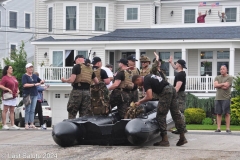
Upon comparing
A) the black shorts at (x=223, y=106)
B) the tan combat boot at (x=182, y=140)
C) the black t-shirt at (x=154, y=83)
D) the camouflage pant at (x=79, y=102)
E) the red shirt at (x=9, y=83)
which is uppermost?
the black t-shirt at (x=154, y=83)

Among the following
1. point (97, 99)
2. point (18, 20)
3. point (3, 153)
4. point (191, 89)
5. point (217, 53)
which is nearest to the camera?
point (3, 153)

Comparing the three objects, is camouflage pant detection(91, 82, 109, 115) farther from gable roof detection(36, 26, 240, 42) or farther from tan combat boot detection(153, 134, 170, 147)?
gable roof detection(36, 26, 240, 42)

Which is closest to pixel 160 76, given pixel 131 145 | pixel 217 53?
pixel 131 145

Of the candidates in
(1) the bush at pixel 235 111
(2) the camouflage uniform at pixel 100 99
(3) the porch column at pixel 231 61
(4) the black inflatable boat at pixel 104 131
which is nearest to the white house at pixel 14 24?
(3) the porch column at pixel 231 61

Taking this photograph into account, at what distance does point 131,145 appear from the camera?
1255 centimetres

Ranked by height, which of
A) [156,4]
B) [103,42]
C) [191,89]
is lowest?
[191,89]

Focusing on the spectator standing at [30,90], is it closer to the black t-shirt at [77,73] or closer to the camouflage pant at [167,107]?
the black t-shirt at [77,73]

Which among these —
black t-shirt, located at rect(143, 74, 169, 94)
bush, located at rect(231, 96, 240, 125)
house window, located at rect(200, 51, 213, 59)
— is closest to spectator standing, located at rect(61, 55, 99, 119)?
black t-shirt, located at rect(143, 74, 169, 94)

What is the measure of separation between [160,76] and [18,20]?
41.6 metres

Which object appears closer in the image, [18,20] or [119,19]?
[119,19]

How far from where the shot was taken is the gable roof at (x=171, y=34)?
36.0 meters

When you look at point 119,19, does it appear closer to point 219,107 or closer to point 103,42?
point 103,42

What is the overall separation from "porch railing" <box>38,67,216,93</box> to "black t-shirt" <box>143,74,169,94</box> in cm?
2268

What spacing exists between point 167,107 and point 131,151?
1.29 meters
